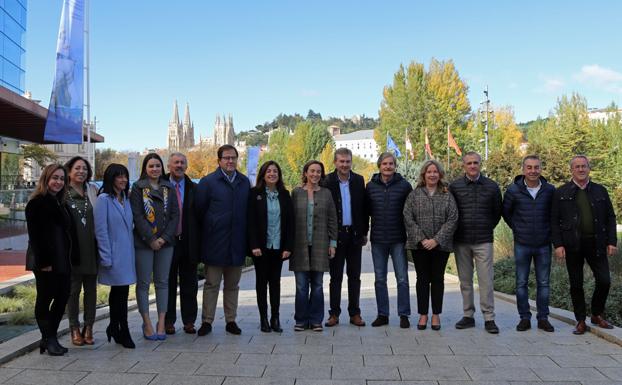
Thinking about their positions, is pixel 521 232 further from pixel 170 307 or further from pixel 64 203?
pixel 64 203

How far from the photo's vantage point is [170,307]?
20.5ft

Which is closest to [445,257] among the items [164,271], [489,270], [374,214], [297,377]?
[489,270]

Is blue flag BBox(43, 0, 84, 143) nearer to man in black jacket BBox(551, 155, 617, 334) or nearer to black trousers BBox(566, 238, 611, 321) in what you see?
man in black jacket BBox(551, 155, 617, 334)

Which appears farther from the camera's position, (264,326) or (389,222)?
(389,222)

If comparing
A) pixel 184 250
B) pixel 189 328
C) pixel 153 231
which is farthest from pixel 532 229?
pixel 153 231

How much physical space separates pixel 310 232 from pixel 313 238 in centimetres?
8

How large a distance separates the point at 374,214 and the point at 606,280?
2586 millimetres

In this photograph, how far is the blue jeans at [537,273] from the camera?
6215 mm

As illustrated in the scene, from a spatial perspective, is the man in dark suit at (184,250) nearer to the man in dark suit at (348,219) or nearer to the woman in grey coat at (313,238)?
the woman in grey coat at (313,238)

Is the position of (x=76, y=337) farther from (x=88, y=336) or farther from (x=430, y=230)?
(x=430, y=230)

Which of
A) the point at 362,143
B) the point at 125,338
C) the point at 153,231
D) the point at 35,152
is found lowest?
the point at 125,338

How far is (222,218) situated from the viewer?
19.6 ft

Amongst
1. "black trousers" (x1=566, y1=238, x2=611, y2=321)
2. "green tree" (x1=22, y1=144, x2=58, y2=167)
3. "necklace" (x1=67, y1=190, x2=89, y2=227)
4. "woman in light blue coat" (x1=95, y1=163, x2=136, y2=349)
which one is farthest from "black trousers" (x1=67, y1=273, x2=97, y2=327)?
"green tree" (x1=22, y1=144, x2=58, y2=167)

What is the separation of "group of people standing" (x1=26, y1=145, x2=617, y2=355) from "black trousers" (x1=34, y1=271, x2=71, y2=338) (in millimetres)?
225
